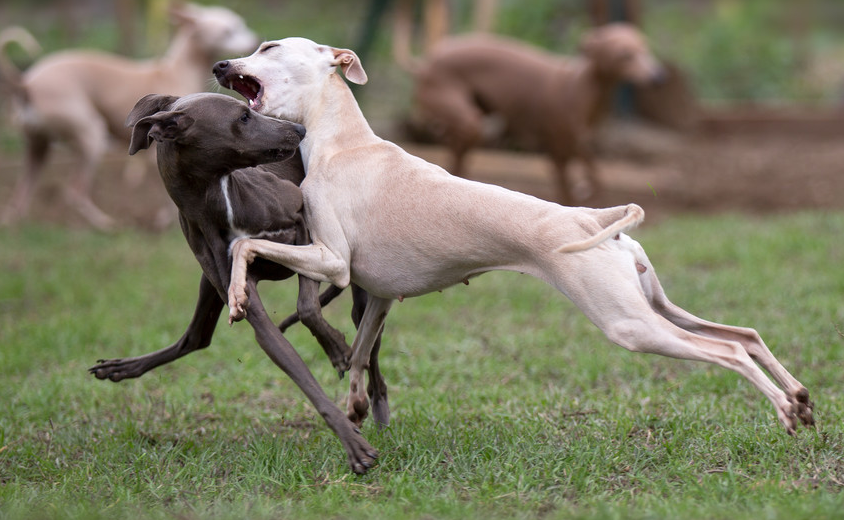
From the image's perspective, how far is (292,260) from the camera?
138 inches

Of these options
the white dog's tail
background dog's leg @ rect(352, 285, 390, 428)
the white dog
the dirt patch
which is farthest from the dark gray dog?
the dirt patch

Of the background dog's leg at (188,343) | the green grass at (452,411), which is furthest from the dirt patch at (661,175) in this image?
the background dog's leg at (188,343)

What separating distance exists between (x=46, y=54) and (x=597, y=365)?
13.0 metres

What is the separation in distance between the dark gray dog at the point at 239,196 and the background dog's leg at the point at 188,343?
0.37 metres

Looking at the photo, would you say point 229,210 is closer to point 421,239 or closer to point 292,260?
point 292,260

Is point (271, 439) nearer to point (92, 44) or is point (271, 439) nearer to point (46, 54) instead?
point (46, 54)

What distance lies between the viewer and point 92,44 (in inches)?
659

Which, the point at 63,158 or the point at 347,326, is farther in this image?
the point at 63,158

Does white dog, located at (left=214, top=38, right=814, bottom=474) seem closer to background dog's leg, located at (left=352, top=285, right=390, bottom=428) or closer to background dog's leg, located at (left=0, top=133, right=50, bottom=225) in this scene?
background dog's leg, located at (left=352, top=285, right=390, bottom=428)

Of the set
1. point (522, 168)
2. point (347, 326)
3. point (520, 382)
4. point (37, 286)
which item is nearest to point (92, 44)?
point (522, 168)

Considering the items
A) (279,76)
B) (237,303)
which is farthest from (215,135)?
(237,303)

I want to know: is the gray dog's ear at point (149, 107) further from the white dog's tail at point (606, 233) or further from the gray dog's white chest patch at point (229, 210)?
the white dog's tail at point (606, 233)

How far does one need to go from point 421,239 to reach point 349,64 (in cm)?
96

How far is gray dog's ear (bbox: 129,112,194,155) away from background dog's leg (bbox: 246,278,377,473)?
0.60 m
